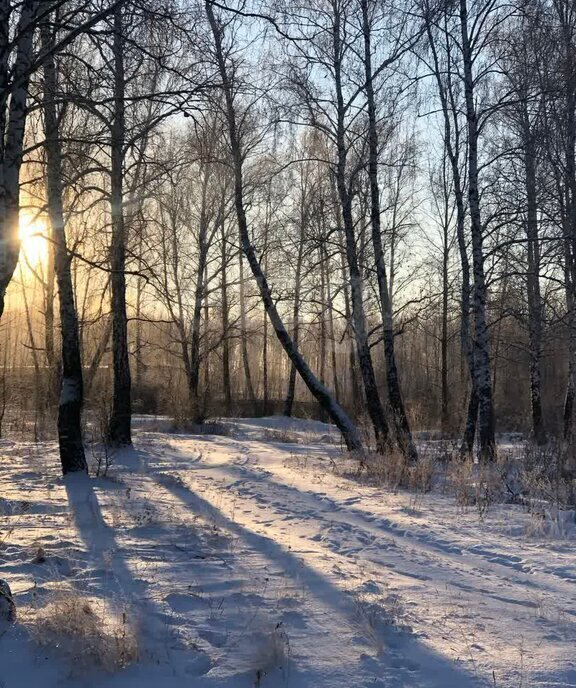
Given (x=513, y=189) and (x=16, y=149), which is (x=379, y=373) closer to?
(x=513, y=189)

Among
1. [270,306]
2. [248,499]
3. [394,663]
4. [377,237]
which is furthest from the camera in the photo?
[270,306]

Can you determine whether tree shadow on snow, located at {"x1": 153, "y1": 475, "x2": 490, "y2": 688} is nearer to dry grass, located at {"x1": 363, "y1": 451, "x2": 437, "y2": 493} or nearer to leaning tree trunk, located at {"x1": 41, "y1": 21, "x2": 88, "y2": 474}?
dry grass, located at {"x1": 363, "y1": 451, "x2": 437, "y2": 493}

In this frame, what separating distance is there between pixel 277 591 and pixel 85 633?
1236 mm

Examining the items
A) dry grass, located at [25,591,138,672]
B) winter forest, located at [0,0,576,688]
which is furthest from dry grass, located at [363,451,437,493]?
dry grass, located at [25,591,138,672]

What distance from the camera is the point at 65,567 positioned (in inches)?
153

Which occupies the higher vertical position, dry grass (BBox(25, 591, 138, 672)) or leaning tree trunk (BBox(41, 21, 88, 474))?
leaning tree trunk (BBox(41, 21, 88, 474))

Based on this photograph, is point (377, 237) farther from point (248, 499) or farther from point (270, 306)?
point (248, 499)

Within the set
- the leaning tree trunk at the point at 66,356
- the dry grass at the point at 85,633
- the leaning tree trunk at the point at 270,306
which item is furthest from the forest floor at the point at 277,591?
the leaning tree trunk at the point at 270,306

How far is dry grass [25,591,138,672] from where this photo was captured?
2.65 meters

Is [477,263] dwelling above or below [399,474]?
above

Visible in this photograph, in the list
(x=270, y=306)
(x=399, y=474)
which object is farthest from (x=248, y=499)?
(x=270, y=306)

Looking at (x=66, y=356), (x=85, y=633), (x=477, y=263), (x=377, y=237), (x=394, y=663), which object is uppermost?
(x=377, y=237)

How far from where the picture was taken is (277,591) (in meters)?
3.62

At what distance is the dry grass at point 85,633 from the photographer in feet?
8.70
